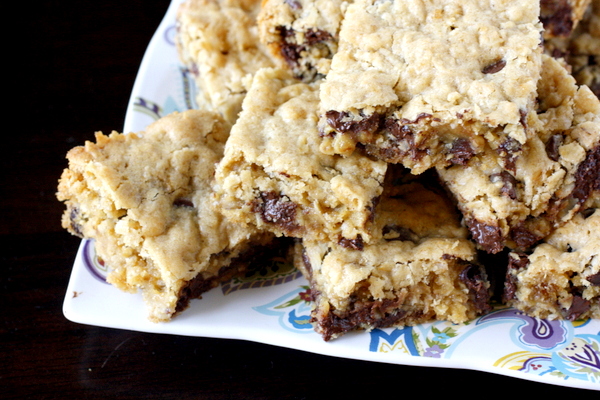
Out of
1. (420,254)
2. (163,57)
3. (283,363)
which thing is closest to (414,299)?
(420,254)

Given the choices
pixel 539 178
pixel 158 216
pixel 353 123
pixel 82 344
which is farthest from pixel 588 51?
pixel 82 344

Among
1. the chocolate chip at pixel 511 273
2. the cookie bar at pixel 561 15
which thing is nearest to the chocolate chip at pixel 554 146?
the chocolate chip at pixel 511 273

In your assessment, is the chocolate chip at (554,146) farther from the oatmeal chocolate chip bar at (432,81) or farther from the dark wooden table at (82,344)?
the dark wooden table at (82,344)

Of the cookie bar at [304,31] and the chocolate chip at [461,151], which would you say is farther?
the cookie bar at [304,31]

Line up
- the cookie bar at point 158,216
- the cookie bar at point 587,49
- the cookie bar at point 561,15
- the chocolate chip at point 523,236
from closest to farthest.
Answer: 1. the chocolate chip at point 523,236
2. the cookie bar at point 158,216
3. the cookie bar at point 561,15
4. the cookie bar at point 587,49

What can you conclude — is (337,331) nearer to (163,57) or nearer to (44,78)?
(163,57)

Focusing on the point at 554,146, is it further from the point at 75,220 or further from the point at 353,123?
the point at 75,220

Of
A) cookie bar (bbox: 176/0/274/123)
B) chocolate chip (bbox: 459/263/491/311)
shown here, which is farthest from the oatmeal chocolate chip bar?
cookie bar (bbox: 176/0/274/123)

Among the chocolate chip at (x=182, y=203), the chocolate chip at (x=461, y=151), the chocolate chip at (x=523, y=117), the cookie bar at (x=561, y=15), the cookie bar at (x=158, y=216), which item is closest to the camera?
the chocolate chip at (x=523, y=117)
